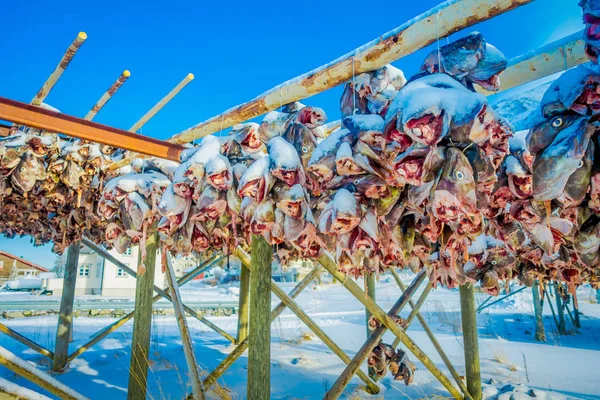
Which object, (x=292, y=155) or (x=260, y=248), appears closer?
(x=292, y=155)

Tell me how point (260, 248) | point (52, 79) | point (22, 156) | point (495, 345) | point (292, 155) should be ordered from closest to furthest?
point (292, 155) → point (52, 79) → point (260, 248) → point (22, 156) → point (495, 345)

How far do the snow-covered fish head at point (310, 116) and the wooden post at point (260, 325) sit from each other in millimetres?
1035

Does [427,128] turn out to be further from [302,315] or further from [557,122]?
[302,315]

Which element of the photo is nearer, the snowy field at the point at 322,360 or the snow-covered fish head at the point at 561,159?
the snow-covered fish head at the point at 561,159

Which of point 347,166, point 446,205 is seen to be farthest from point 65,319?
point 446,205

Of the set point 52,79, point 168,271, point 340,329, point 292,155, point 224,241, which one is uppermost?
point 52,79

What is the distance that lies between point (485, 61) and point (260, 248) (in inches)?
75.0

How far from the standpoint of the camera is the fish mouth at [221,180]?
2164mm

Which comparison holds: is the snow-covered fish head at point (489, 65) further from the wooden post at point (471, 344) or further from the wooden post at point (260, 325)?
the wooden post at point (471, 344)

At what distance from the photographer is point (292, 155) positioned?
1.94 metres

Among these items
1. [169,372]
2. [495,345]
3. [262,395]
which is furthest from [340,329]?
[262,395]

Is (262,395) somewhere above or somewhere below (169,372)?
above

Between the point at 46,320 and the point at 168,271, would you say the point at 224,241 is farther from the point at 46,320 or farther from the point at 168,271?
the point at 46,320

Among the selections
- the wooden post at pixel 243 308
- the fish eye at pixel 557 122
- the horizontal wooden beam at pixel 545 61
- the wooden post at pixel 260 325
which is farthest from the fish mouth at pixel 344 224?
the wooden post at pixel 243 308
